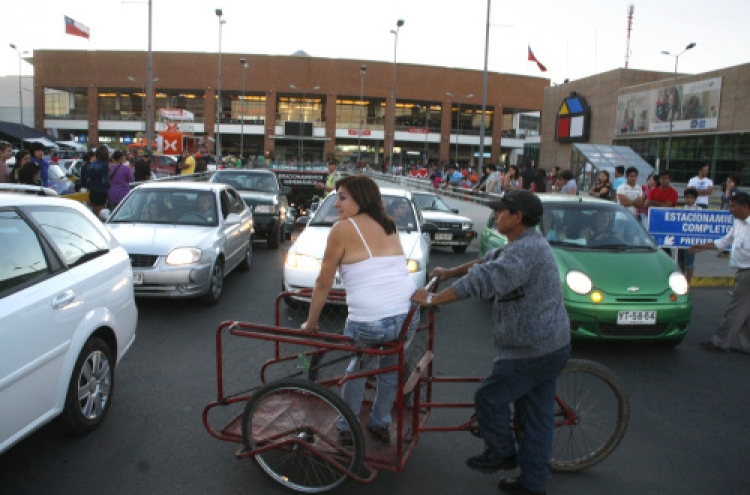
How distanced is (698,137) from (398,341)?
41.0 meters

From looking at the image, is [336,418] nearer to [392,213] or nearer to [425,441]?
[425,441]

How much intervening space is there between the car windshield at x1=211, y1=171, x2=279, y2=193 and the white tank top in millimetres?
11606

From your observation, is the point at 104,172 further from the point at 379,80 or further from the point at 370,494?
the point at 379,80

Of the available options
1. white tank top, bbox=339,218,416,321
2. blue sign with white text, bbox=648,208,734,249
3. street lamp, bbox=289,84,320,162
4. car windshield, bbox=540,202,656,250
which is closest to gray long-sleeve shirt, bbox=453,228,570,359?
white tank top, bbox=339,218,416,321

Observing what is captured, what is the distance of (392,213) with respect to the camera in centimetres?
933

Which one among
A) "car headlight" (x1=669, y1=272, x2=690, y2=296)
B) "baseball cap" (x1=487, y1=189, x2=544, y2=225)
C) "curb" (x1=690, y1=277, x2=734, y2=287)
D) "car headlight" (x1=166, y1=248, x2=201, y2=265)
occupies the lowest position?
"curb" (x1=690, y1=277, x2=734, y2=287)

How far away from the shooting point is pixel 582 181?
30703mm

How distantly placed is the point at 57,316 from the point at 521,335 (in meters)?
2.74

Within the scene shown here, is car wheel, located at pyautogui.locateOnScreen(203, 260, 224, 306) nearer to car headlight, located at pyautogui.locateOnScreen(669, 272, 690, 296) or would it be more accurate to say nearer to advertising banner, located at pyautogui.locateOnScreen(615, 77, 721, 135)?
car headlight, located at pyautogui.locateOnScreen(669, 272, 690, 296)

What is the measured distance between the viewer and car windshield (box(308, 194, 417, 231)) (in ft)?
28.9

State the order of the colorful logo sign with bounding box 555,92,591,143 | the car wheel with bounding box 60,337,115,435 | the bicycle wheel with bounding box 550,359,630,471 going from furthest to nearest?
the colorful logo sign with bounding box 555,92,591,143, the car wheel with bounding box 60,337,115,435, the bicycle wheel with bounding box 550,359,630,471

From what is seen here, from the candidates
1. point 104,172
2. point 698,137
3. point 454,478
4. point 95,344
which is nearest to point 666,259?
point 454,478

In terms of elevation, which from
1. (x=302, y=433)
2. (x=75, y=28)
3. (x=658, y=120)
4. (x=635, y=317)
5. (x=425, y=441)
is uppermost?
(x=75, y=28)

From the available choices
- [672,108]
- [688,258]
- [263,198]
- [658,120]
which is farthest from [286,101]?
[688,258]
